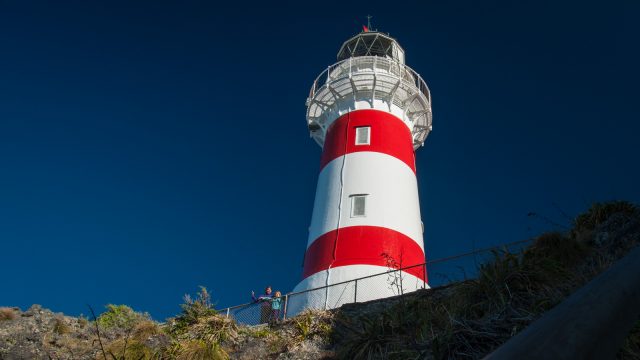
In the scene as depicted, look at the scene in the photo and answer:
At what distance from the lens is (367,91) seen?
899 inches

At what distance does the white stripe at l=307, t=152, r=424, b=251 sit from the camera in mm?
18688

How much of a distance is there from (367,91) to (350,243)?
7899 millimetres

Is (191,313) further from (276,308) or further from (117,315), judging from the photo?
(117,315)

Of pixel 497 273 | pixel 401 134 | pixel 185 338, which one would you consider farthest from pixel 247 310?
pixel 401 134

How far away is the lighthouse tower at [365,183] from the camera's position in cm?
1695

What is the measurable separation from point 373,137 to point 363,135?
17.9 inches

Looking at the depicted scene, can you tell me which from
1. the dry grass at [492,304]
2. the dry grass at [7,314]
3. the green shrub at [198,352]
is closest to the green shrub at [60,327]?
the dry grass at [7,314]

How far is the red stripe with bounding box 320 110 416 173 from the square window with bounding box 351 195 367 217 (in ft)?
8.24

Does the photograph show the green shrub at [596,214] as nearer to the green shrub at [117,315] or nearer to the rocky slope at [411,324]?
the rocky slope at [411,324]

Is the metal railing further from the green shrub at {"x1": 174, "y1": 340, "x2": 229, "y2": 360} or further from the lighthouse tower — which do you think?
the green shrub at {"x1": 174, "y1": 340, "x2": 229, "y2": 360}

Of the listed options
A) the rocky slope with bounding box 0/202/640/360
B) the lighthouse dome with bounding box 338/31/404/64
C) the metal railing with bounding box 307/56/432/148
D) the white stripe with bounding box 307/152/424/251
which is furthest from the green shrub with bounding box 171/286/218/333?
the lighthouse dome with bounding box 338/31/404/64

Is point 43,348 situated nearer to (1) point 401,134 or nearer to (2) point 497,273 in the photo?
(2) point 497,273

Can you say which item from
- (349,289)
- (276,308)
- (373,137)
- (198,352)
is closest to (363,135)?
(373,137)

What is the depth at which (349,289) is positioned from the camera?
16.0 meters
